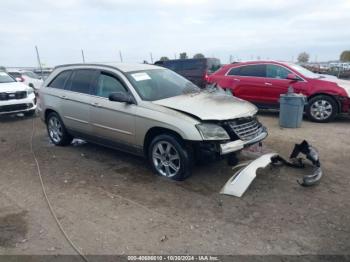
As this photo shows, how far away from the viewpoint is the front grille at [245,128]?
15.1 feet

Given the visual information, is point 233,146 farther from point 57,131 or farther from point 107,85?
point 57,131

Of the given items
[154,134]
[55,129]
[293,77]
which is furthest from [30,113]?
[293,77]

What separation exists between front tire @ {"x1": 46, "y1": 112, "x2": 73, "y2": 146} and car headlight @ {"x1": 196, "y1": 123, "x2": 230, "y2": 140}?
11.4 ft

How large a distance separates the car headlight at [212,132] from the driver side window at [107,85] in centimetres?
161

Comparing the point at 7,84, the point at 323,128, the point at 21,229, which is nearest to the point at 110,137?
the point at 21,229

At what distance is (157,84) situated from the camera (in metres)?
5.50

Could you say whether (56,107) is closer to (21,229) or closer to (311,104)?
(21,229)

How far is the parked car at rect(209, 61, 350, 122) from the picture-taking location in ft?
27.9

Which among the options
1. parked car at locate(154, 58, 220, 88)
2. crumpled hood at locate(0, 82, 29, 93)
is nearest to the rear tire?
crumpled hood at locate(0, 82, 29, 93)

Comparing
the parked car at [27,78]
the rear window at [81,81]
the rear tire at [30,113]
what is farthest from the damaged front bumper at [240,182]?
the parked car at [27,78]

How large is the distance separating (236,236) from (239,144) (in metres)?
1.47

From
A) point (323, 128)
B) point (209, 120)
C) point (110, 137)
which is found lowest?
point (323, 128)

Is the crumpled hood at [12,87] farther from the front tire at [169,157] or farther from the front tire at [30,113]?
the front tire at [169,157]

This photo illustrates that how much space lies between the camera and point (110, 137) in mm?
5547
